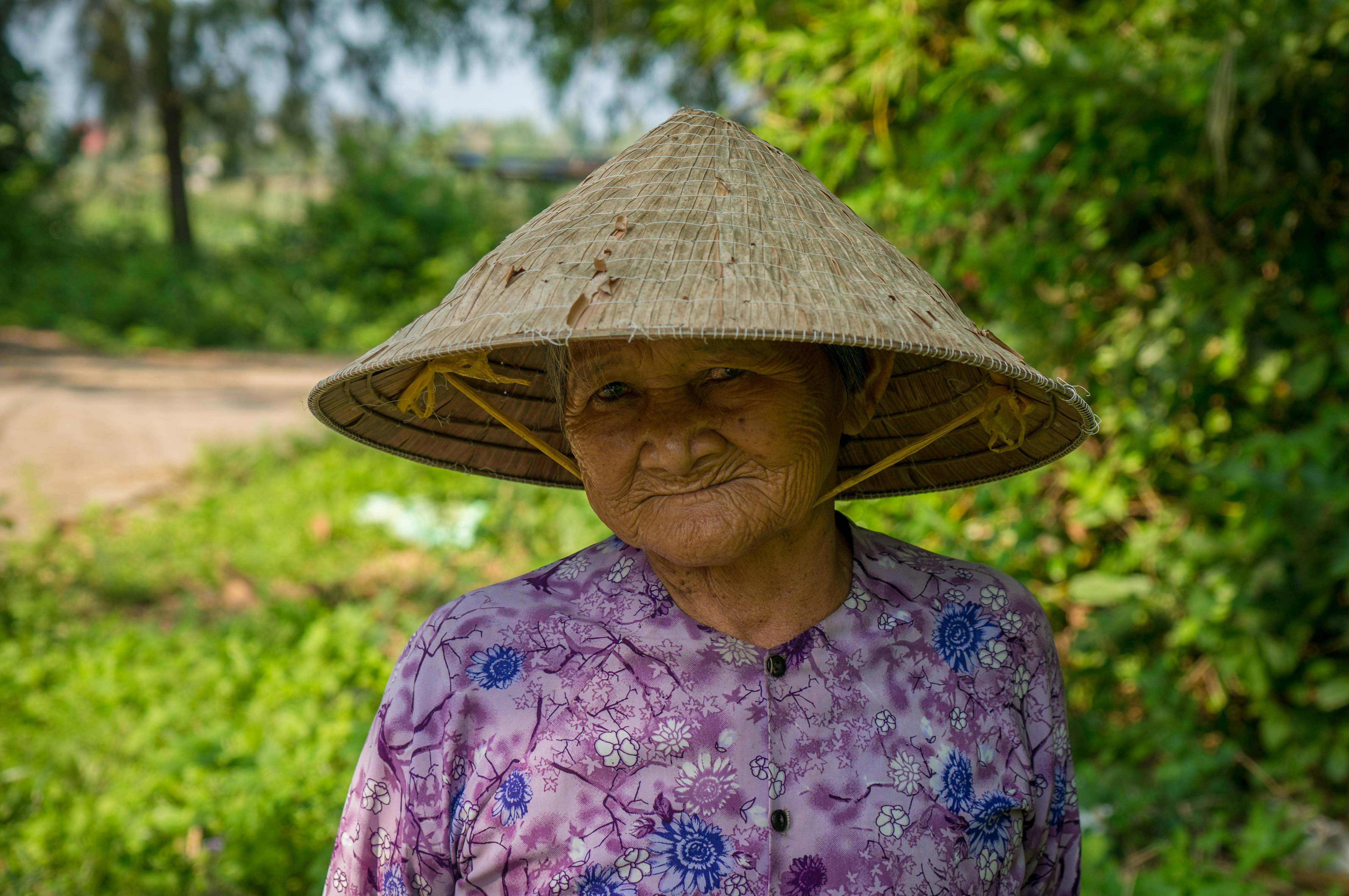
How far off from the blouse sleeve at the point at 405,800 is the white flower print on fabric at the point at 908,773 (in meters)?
0.49

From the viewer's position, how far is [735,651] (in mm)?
1198

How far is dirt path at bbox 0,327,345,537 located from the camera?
229 inches

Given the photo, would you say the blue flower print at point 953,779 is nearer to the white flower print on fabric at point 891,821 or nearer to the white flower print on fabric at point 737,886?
the white flower print on fabric at point 891,821

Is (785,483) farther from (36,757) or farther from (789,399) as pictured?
(36,757)

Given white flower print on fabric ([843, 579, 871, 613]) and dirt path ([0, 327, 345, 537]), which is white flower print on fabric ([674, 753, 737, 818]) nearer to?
white flower print on fabric ([843, 579, 871, 613])

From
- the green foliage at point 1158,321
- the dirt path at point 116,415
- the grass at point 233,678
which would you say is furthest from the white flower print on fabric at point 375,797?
the dirt path at point 116,415

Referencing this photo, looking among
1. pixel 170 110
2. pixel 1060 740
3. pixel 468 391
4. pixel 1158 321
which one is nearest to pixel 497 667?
pixel 468 391

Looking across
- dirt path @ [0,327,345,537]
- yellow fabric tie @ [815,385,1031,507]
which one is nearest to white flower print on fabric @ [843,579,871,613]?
yellow fabric tie @ [815,385,1031,507]

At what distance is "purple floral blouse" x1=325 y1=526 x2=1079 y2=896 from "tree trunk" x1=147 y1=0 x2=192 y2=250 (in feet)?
51.5

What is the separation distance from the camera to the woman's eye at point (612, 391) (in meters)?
1.13

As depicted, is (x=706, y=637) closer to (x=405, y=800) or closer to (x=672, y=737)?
(x=672, y=737)

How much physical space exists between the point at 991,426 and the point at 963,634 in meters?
0.26

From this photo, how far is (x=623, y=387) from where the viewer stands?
3.72ft

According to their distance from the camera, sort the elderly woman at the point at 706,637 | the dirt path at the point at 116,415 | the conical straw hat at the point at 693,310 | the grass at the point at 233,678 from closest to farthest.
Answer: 1. the conical straw hat at the point at 693,310
2. the elderly woman at the point at 706,637
3. the grass at the point at 233,678
4. the dirt path at the point at 116,415
